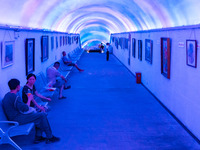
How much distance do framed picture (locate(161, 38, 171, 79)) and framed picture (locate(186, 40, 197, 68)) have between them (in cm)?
155

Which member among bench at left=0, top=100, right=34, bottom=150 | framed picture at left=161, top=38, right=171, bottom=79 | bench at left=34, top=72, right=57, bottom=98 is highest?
framed picture at left=161, top=38, right=171, bottom=79

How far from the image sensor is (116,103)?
349 inches

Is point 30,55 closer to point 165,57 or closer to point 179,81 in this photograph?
point 165,57

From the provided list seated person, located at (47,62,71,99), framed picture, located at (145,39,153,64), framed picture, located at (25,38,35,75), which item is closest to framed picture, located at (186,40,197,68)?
framed picture, located at (145,39,153,64)

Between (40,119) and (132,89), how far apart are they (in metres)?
6.34

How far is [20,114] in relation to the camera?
529 cm

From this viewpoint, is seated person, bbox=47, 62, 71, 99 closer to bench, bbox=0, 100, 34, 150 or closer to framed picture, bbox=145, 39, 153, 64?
framed picture, bbox=145, 39, 153, 64

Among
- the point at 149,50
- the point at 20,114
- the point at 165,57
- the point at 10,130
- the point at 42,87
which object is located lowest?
the point at 10,130

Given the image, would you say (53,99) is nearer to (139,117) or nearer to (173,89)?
(139,117)

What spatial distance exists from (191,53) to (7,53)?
4094mm

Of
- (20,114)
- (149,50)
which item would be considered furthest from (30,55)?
(149,50)

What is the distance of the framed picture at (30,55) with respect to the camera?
8.02 m

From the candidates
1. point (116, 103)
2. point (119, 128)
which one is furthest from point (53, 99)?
point (119, 128)

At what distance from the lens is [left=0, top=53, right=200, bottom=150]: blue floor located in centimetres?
545
